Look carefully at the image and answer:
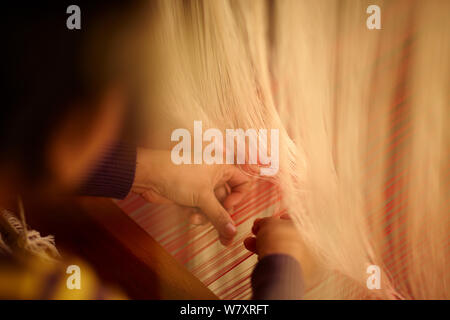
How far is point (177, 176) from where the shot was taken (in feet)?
3.57

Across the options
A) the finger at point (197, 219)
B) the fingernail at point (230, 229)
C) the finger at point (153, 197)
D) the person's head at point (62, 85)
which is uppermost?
the person's head at point (62, 85)

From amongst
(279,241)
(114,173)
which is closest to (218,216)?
(279,241)

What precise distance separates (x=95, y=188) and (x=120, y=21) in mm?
435

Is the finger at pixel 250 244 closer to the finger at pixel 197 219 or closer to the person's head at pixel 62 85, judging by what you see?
the finger at pixel 197 219

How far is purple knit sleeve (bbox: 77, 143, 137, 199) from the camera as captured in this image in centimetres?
107

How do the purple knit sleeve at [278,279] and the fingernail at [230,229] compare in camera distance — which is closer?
the purple knit sleeve at [278,279]

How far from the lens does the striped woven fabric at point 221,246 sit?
108cm

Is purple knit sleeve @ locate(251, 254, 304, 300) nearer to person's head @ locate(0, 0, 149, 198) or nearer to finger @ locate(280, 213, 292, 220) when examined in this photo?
finger @ locate(280, 213, 292, 220)

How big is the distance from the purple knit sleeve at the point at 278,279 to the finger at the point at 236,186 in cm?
18

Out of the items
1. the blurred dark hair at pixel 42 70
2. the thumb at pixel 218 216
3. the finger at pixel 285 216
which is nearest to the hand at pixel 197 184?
the thumb at pixel 218 216

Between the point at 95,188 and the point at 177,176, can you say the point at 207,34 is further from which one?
the point at 95,188

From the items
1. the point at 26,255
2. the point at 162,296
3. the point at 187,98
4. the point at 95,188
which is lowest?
the point at 162,296

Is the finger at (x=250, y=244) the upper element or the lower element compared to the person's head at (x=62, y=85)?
lower

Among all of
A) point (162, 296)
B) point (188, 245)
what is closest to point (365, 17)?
point (188, 245)
